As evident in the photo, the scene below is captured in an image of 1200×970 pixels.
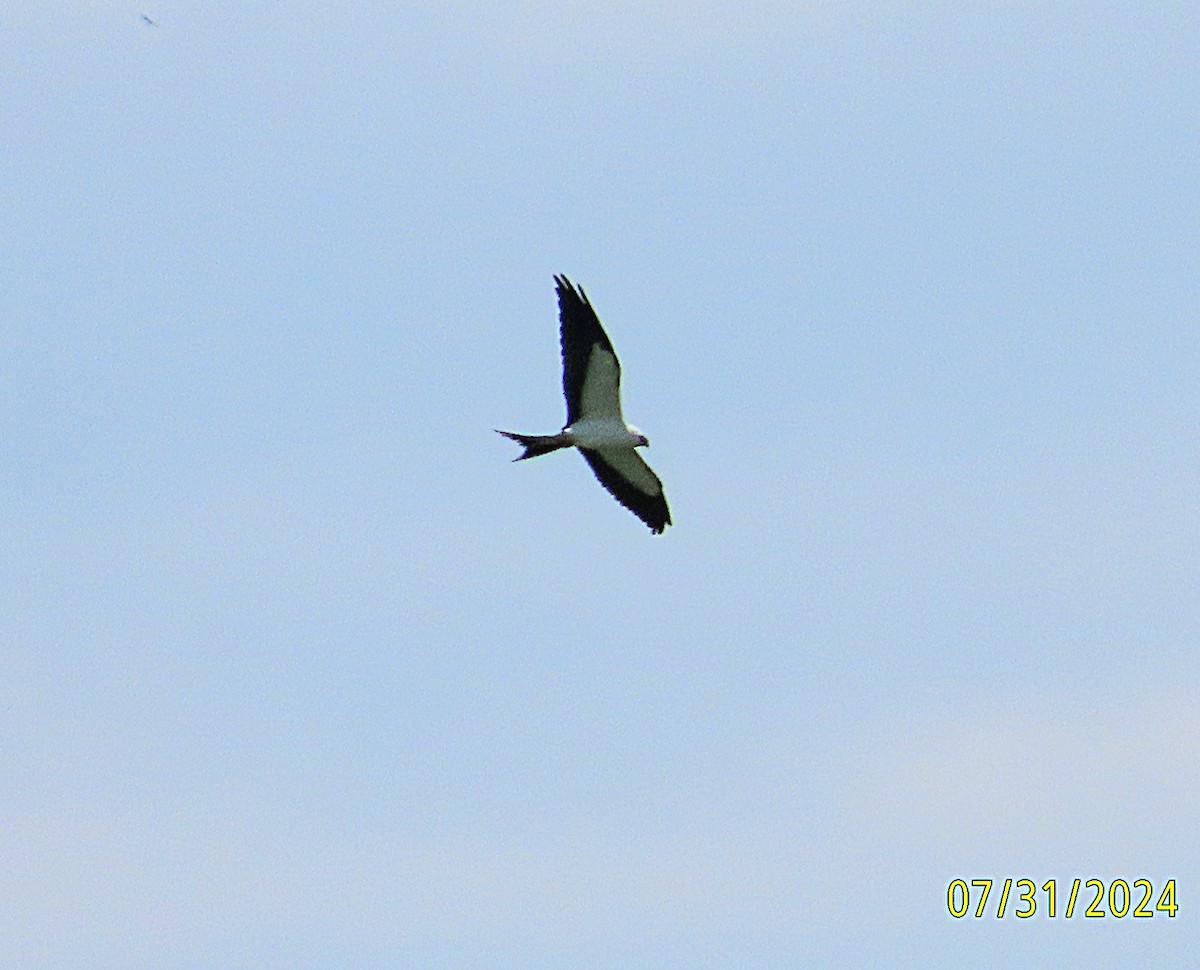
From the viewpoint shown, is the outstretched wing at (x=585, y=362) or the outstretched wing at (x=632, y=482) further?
the outstretched wing at (x=632, y=482)

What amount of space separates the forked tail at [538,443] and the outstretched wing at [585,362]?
1.21 feet

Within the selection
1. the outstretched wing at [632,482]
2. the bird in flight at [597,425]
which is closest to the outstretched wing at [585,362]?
the bird in flight at [597,425]

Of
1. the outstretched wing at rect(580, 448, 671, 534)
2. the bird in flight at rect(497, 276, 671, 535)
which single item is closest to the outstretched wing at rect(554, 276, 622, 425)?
the bird in flight at rect(497, 276, 671, 535)

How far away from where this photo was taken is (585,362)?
26.6 meters

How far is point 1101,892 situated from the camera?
2258cm

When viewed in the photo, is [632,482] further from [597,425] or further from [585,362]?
[585,362]

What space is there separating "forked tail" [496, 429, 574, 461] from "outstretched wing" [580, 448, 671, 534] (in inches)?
48.1

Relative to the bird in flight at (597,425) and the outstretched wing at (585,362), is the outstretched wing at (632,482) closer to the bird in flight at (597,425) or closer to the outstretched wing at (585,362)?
the bird in flight at (597,425)

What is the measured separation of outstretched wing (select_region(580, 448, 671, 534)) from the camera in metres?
28.9

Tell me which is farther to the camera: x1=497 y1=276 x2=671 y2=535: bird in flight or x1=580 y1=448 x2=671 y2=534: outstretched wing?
x1=580 y1=448 x2=671 y2=534: outstretched wing

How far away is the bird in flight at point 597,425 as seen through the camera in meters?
26.2

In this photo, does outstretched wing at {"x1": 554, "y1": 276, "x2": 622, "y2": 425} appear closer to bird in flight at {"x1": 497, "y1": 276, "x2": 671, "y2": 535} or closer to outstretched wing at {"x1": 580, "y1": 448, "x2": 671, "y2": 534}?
bird in flight at {"x1": 497, "y1": 276, "x2": 671, "y2": 535}

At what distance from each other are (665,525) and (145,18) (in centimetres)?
1429

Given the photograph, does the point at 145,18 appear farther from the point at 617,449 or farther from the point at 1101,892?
the point at 1101,892
